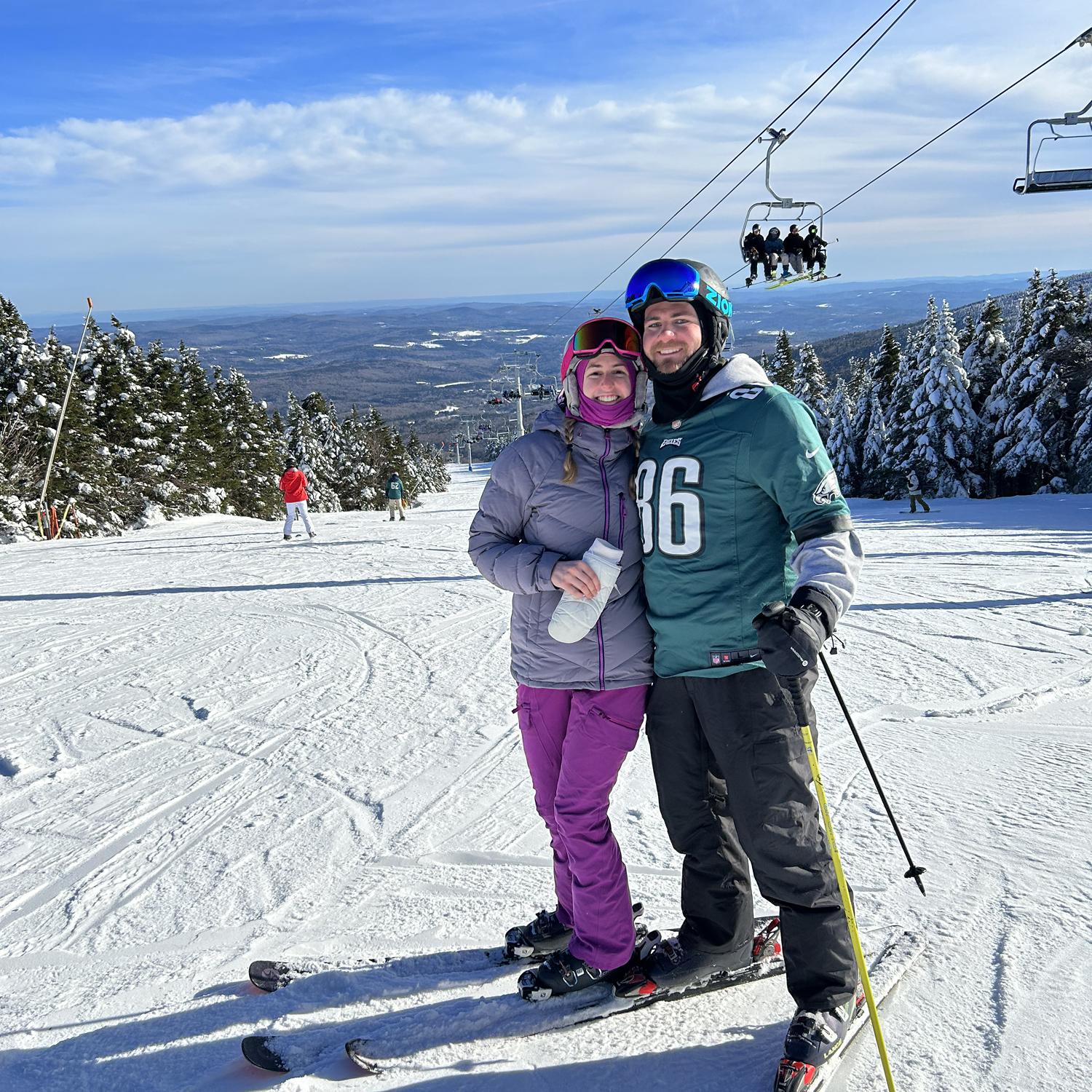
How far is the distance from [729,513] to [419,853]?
2.29 metres

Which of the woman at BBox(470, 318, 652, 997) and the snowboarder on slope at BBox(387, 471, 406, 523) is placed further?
the snowboarder on slope at BBox(387, 471, 406, 523)

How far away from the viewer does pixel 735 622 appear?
8.13 ft

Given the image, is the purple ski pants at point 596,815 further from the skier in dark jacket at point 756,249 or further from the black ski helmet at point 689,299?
the skier in dark jacket at point 756,249

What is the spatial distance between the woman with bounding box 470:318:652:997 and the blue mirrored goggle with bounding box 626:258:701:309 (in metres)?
0.14

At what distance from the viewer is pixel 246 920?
131 inches

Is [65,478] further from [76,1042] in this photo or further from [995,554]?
[76,1042]

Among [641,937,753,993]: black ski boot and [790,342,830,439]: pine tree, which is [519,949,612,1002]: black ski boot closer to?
[641,937,753,993]: black ski boot

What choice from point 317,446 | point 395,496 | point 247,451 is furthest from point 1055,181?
point 317,446

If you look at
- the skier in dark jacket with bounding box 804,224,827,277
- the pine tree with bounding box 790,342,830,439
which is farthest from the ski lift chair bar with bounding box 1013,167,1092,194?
the pine tree with bounding box 790,342,830,439

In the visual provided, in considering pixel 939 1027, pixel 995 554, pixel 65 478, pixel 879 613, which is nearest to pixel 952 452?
pixel 995 554

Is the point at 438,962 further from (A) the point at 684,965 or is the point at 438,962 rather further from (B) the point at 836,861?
(B) the point at 836,861

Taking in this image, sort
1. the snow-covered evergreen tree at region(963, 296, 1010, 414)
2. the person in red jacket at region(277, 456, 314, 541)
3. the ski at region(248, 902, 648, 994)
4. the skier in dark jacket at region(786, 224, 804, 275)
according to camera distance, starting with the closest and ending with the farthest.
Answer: the ski at region(248, 902, 648, 994) < the skier in dark jacket at region(786, 224, 804, 275) < the person in red jacket at region(277, 456, 314, 541) < the snow-covered evergreen tree at region(963, 296, 1010, 414)

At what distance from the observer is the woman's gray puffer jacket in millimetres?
2701

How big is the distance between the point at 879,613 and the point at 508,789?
523 cm
